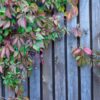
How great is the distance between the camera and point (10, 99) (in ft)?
8.86

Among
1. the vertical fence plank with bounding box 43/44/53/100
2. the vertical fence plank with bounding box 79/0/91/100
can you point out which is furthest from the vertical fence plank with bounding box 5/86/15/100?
the vertical fence plank with bounding box 79/0/91/100

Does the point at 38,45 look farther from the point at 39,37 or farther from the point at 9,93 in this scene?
the point at 9,93

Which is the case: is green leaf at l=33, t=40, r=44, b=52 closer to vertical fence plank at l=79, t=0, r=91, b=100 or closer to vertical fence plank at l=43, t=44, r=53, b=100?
vertical fence plank at l=43, t=44, r=53, b=100

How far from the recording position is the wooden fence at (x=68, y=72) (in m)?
2.74

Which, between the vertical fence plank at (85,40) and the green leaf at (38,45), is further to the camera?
the vertical fence plank at (85,40)

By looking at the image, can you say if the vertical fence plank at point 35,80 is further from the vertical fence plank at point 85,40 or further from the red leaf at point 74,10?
the red leaf at point 74,10

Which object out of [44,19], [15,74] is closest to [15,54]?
[15,74]

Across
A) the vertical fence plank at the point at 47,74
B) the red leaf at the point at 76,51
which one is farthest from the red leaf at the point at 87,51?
the vertical fence plank at the point at 47,74

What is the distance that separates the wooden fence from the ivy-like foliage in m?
0.09

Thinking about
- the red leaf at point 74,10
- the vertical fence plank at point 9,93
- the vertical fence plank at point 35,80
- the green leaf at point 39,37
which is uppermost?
the red leaf at point 74,10

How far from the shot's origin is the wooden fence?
2742mm

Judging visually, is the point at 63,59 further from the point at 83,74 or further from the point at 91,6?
the point at 91,6

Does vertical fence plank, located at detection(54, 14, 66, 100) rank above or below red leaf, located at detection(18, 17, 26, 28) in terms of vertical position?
below

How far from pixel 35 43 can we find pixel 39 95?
0.48 metres
